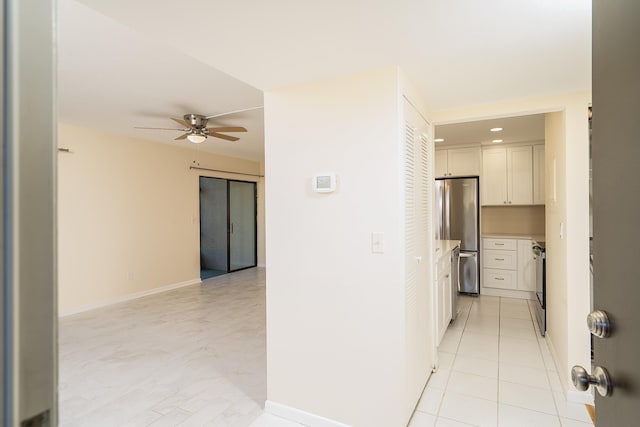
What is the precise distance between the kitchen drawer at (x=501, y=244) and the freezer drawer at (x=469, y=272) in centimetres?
23

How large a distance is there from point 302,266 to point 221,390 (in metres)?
1.24

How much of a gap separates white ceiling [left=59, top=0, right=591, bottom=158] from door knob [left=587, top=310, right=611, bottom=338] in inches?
47.6

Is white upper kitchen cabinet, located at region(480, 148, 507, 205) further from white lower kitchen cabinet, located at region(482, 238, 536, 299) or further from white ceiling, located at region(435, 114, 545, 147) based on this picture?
white lower kitchen cabinet, located at region(482, 238, 536, 299)

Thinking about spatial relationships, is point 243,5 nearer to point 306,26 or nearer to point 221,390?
point 306,26

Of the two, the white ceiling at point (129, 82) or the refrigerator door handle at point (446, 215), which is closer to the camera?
the white ceiling at point (129, 82)

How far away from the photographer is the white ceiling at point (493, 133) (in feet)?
12.8

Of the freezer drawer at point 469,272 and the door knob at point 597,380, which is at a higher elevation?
the door knob at point 597,380

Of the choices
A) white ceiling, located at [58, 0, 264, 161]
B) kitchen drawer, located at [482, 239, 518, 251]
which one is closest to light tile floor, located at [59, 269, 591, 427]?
kitchen drawer, located at [482, 239, 518, 251]

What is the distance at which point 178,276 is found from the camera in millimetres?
5918

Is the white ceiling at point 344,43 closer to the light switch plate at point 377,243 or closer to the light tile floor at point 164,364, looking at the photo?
the light switch plate at point 377,243

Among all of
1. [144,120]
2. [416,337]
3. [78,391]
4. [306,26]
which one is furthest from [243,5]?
[144,120]

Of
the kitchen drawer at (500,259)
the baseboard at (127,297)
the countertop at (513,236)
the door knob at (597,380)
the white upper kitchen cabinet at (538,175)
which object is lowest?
the baseboard at (127,297)

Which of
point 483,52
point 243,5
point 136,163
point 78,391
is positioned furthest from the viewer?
point 136,163

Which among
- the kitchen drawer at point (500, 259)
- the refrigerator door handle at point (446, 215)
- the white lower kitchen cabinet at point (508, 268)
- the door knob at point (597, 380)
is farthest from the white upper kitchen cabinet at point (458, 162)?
the door knob at point (597, 380)
